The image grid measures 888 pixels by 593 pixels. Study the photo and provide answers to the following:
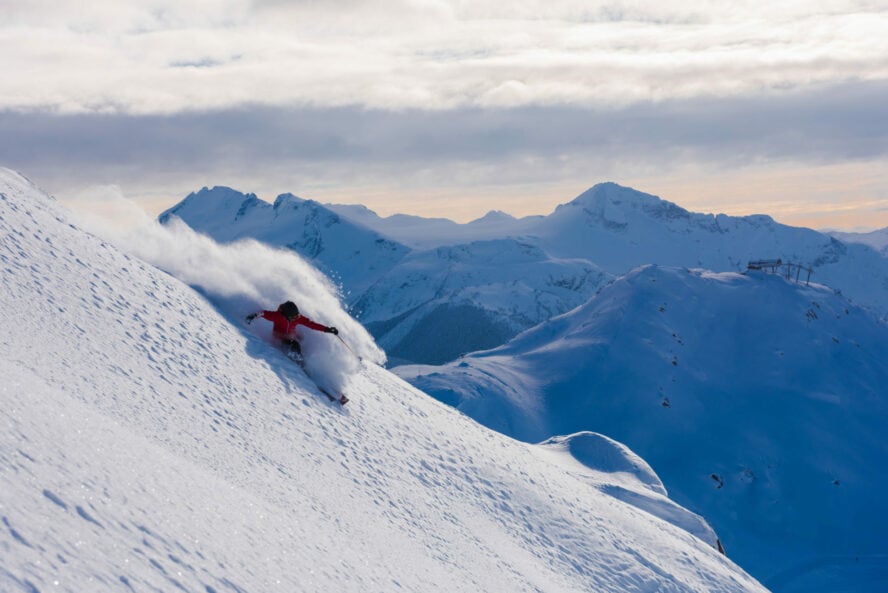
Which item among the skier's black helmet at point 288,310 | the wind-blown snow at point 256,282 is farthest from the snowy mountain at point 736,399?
the skier's black helmet at point 288,310

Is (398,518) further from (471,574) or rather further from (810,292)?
(810,292)

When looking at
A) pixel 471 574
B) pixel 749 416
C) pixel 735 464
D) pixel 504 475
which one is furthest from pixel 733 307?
pixel 471 574

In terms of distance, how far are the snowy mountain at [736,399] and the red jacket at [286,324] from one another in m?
39.4

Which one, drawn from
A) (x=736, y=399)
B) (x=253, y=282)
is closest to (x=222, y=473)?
(x=253, y=282)

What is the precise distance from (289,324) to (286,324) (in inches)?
2.8

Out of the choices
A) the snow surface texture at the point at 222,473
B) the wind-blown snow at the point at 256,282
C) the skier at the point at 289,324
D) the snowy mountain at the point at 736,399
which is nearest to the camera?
the snow surface texture at the point at 222,473

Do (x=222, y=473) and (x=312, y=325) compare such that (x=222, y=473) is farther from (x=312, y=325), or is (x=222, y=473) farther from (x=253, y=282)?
(x=253, y=282)

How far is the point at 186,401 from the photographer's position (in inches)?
558

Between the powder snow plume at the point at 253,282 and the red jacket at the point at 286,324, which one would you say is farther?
the powder snow plume at the point at 253,282

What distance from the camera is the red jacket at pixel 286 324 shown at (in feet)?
62.2

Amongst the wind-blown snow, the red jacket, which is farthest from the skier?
the wind-blown snow

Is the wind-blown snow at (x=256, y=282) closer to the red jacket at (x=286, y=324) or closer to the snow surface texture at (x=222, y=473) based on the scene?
the red jacket at (x=286, y=324)

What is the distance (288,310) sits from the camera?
19.0 metres

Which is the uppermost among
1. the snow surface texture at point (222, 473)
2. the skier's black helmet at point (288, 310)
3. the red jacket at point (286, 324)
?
the skier's black helmet at point (288, 310)
